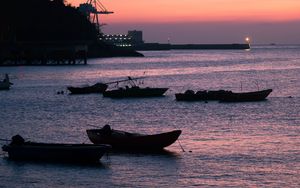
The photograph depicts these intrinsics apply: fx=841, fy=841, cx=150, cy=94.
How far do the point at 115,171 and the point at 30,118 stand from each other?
22008 mm

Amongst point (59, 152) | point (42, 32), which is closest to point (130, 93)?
point (59, 152)

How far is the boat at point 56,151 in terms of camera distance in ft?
107

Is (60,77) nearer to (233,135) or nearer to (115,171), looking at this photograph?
(233,135)

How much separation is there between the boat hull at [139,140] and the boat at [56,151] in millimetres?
2713

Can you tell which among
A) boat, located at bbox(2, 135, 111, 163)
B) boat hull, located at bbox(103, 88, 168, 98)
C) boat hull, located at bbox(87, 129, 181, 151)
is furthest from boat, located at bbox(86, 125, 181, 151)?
boat hull, located at bbox(103, 88, 168, 98)

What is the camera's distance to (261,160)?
113ft

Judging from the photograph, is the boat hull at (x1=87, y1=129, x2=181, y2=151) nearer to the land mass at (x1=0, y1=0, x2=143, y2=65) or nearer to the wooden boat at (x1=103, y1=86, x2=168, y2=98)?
the wooden boat at (x1=103, y1=86, x2=168, y2=98)

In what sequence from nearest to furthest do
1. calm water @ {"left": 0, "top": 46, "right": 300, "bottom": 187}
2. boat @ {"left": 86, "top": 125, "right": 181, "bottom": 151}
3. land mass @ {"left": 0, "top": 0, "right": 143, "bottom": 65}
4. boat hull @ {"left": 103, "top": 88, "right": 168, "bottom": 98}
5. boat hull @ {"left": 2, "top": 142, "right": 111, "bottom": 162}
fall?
1. calm water @ {"left": 0, "top": 46, "right": 300, "bottom": 187}
2. boat hull @ {"left": 2, "top": 142, "right": 111, "bottom": 162}
3. boat @ {"left": 86, "top": 125, "right": 181, "bottom": 151}
4. boat hull @ {"left": 103, "top": 88, "right": 168, "bottom": 98}
5. land mass @ {"left": 0, "top": 0, "right": 143, "bottom": 65}

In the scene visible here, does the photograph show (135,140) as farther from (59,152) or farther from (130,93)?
(130,93)

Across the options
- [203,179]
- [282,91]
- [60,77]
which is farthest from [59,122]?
[60,77]

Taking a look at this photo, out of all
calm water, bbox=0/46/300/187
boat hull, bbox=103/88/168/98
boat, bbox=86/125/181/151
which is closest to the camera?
calm water, bbox=0/46/300/187

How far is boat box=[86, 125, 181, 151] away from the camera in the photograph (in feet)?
117

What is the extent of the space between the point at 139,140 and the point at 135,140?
17 cm

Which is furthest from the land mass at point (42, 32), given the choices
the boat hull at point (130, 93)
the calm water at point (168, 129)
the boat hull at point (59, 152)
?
the boat hull at point (59, 152)
